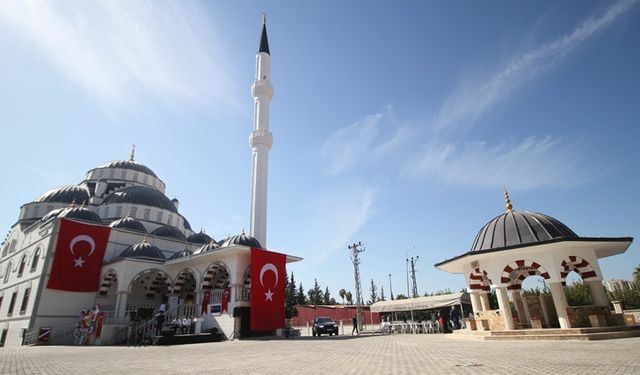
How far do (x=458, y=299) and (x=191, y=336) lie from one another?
49.6 ft

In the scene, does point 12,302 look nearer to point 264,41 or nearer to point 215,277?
point 215,277

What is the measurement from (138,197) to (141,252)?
8.02 meters

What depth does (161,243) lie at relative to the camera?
2623cm

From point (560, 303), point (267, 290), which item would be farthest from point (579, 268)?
point (267, 290)

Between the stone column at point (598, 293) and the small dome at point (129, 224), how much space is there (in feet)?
86.5

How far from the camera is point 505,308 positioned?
39.0 ft

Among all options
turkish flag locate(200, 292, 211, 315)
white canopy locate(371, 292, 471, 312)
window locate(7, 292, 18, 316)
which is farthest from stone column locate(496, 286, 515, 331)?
window locate(7, 292, 18, 316)

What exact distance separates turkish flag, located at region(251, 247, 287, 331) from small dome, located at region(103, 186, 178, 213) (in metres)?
15.3

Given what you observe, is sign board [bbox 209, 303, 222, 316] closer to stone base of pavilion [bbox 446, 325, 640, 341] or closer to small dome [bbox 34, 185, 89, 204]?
stone base of pavilion [bbox 446, 325, 640, 341]

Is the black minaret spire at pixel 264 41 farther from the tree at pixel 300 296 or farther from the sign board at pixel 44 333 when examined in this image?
the tree at pixel 300 296

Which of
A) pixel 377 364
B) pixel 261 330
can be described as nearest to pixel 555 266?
Answer: pixel 377 364

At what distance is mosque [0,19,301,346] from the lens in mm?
18641

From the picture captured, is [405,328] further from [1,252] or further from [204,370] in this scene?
[1,252]

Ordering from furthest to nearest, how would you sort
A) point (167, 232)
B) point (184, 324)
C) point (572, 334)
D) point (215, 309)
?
point (167, 232) < point (215, 309) < point (184, 324) < point (572, 334)
